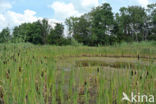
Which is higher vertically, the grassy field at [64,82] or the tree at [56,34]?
the tree at [56,34]

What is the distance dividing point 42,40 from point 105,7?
18639mm

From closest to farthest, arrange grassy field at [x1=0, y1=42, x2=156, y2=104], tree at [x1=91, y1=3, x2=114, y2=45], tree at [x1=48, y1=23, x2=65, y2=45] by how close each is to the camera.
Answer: grassy field at [x1=0, y1=42, x2=156, y2=104] < tree at [x1=91, y1=3, x2=114, y2=45] < tree at [x1=48, y1=23, x2=65, y2=45]

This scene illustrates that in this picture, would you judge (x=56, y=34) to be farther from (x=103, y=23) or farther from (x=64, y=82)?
(x=64, y=82)

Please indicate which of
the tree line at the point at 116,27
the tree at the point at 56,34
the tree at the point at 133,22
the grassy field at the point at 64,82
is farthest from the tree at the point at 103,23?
the grassy field at the point at 64,82

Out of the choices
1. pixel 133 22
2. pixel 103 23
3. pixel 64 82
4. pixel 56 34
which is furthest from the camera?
pixel 56 34

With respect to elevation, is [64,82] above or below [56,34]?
below

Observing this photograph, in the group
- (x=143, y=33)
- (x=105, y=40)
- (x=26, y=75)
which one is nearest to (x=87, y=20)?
(x=105, y=40)

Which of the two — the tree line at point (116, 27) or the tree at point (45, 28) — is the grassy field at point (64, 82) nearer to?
the tree line at point (116, 27)

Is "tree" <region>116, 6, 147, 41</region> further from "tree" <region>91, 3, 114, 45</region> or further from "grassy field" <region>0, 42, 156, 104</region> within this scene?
"grassy field" <region>0, 42, 156, 104</region>

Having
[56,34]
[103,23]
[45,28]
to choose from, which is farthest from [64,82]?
[45,28]

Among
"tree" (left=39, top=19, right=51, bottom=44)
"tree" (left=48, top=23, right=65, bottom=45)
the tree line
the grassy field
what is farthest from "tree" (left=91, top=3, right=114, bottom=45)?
the grassy field

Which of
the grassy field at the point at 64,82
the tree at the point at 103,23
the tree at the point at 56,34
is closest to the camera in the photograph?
the grassy field at the point at 64,82

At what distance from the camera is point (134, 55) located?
808cm

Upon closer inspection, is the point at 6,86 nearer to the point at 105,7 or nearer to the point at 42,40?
the point at 105,7
